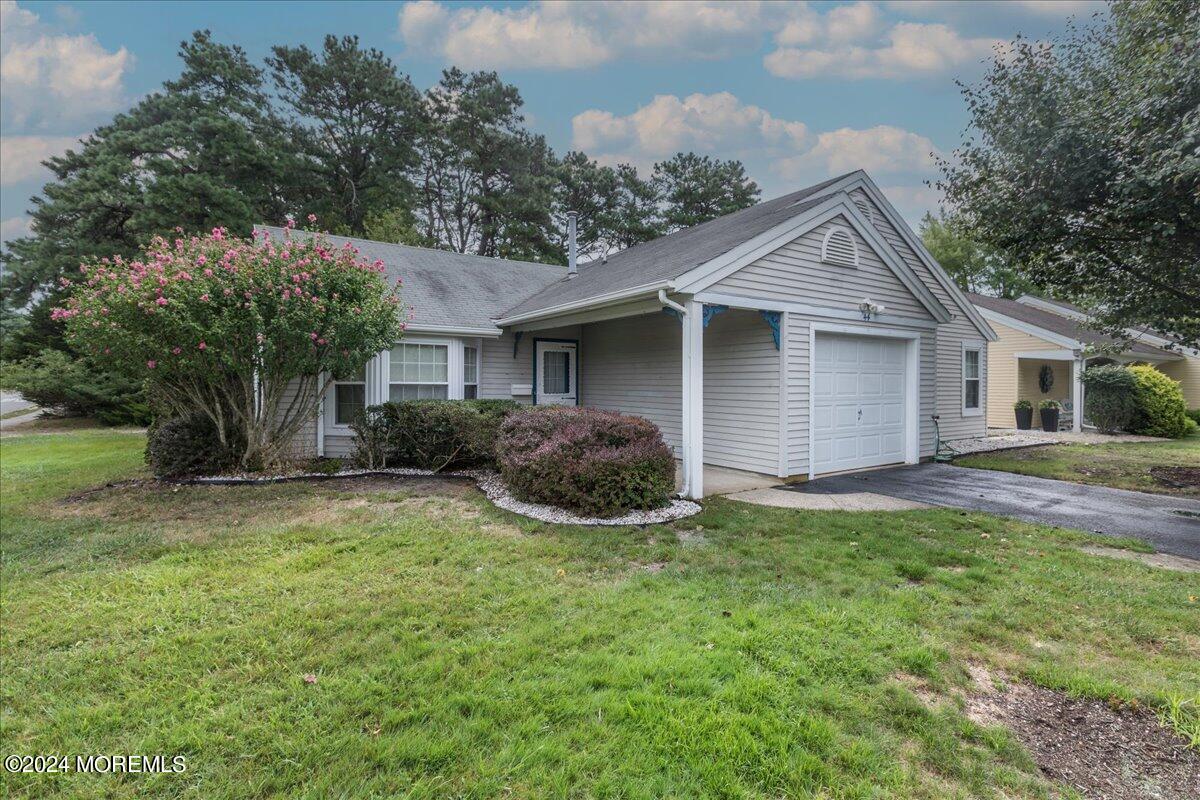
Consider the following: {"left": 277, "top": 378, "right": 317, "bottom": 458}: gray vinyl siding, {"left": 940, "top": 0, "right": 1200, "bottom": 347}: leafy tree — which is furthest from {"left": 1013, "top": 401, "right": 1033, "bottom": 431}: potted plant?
{"left": 277, "top": 378, "right": 317, "bottom": 458}: gray vinyl siding

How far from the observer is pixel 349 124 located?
84.3 feet

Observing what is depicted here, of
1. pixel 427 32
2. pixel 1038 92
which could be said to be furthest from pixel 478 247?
pixel 1038 92

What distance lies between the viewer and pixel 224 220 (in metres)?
20.4

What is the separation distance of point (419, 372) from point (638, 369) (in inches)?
165

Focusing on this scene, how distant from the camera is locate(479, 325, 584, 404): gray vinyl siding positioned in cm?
1097

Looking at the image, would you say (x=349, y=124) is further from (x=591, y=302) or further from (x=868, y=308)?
(x=868, y=308)

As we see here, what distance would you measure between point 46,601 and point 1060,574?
7.40 metres

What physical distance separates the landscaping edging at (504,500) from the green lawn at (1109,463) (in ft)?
21.7

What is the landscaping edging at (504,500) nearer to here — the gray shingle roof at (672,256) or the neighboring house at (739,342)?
the neighboring house at (739,342)

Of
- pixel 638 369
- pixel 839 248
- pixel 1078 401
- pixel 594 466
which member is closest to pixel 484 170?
pixel 638 369

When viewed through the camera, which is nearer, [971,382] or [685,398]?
[685,398]

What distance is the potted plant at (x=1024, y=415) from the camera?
15.9 meters

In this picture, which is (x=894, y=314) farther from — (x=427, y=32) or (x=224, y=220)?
(x=224, y=220)

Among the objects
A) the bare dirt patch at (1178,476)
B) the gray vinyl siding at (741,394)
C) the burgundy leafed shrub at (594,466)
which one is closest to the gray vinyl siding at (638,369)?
the gray vinyl siding at (741,394)
